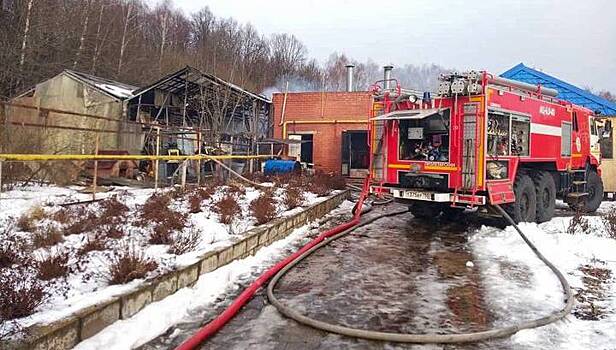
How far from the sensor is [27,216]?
21.6ft

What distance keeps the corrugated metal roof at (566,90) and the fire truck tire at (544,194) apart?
9.85m

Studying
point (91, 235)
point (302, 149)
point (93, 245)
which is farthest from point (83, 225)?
point (302, 149)

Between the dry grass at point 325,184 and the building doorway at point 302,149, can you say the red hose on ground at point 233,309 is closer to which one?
the dry grass at point 325,184

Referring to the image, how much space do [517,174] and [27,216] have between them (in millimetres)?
9434

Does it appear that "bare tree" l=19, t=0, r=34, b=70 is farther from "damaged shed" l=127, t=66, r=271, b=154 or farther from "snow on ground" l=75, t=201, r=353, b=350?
"snow on ground" l=75, t=201, r=353, b=350

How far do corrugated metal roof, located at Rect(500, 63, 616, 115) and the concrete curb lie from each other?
16.7m

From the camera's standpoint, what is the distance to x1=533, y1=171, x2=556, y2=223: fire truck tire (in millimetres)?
11234

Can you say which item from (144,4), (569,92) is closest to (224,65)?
(144,4)

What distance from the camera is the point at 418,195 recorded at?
32.4 feet

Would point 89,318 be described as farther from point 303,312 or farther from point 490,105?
point 490,105

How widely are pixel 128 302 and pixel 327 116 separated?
19124 millimetres

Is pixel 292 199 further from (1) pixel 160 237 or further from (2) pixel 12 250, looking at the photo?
(2) pixel 12 250

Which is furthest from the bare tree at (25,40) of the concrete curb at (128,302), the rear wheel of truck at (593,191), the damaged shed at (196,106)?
the rear wheel of truck at (593,191)

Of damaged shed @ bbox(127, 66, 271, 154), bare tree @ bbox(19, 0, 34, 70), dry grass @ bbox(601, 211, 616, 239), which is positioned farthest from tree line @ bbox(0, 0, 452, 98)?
dry grass @ bbox(601, 211, 616, 239)
